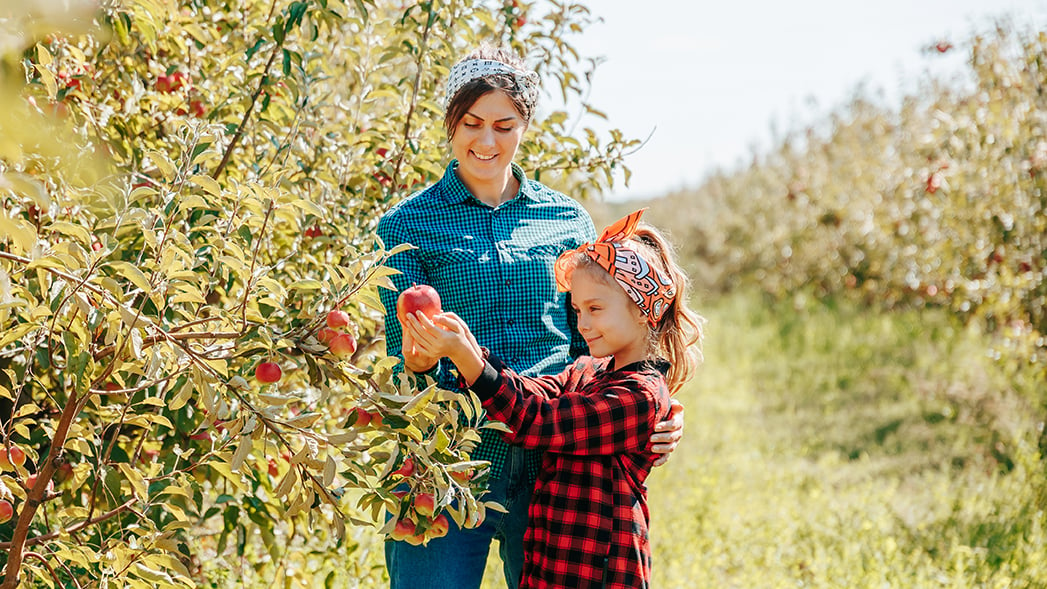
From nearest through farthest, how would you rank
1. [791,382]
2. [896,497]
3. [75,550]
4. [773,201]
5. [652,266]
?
1. [75,550]
2. [652,266]
3. [896,497]
4. [791,382]
5. [773,201]

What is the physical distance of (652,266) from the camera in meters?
2.02

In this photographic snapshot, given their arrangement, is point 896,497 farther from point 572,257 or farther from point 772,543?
point 572,257

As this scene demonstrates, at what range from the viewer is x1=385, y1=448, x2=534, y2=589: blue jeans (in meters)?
1.94

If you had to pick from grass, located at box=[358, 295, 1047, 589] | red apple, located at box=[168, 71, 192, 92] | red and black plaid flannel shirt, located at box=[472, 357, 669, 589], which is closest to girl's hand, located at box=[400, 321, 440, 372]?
red and black plaid flannel shirt, located at box=[472, 357, 669, 589]

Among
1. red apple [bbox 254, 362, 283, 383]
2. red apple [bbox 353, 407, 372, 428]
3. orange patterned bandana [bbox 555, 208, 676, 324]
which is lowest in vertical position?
red apple [bbox 353, 407, 372, 428]

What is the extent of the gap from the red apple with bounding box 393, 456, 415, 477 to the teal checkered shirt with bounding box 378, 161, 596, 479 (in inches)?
10.6

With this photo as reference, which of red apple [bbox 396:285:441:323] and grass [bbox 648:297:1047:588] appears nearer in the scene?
red apple [bbox 396:285:441:323]

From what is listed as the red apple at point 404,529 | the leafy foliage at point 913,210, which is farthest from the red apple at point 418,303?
the leafy foliage at point 913,210

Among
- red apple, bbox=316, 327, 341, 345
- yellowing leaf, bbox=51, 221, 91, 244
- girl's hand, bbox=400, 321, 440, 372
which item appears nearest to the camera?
yellowing leaf, bbox=51, 221, 91, 244

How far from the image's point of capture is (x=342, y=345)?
1.61m

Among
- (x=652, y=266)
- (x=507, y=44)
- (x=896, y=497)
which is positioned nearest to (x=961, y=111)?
(x=896, y=497)

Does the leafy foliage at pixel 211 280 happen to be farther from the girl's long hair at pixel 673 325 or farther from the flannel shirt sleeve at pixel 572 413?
the girl's long hair at pixel 673 325

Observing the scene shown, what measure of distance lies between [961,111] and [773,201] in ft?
19.1

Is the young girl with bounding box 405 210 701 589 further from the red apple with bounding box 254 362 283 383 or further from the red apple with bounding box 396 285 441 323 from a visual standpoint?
the red apple with bounding box 254 362 283 383
